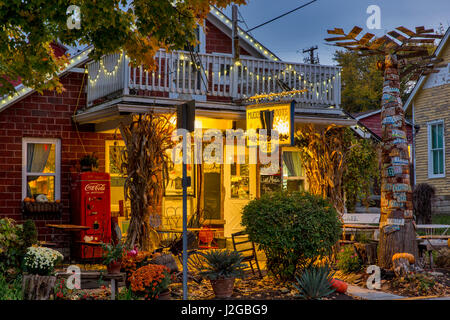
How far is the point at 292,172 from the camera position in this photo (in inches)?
630

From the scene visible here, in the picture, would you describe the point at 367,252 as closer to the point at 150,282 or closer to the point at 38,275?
the point at 150,282

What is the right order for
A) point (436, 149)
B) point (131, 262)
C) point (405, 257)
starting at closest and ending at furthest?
point (131, 262) < point (405, 257) < point (436, 149)

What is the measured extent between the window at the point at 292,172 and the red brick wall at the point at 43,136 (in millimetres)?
4533

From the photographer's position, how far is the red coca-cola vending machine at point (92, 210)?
13.1 metres

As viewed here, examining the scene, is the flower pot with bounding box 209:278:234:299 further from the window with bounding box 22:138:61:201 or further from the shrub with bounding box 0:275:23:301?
the window with bounding box 22:138:61:201

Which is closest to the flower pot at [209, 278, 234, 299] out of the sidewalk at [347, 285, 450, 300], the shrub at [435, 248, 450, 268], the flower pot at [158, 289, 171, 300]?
the flower pot at [158, 289, 171, 300]

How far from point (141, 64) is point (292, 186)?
6.02 m

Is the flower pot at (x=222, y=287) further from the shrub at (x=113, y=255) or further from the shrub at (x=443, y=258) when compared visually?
the shrub at (x=443, y=258)

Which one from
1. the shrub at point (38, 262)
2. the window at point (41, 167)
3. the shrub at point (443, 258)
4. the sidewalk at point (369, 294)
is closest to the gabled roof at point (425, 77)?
the shrub at point (443, 258)

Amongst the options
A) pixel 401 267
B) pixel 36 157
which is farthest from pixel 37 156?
pixel 401 267

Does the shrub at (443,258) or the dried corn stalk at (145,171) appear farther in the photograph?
the shrub at (443,258)

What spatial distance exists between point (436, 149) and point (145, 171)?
15.2 meters
